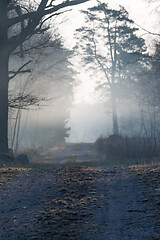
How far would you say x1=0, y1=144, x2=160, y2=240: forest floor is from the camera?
4879 millimetres

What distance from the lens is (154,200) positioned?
6398mm

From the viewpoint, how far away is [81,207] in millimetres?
6238

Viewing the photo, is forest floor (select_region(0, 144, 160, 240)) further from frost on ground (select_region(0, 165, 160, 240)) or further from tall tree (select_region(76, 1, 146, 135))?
tall tree (select_region(76, 1, 146, 135))

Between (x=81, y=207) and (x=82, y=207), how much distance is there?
19mm

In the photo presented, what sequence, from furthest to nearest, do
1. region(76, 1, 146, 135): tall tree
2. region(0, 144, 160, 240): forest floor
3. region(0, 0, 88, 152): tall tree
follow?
region(76, 1, 146, 135): tall tree → region(0, 0, 88, 152): tall tree → region(0, 144, 160, 240): forest floor

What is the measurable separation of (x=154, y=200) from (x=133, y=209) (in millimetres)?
565

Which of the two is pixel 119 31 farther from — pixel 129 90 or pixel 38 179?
pixel 38 179

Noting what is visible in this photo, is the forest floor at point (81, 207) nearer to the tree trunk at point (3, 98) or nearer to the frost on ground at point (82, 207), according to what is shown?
the frost on ground at point (82, 207)

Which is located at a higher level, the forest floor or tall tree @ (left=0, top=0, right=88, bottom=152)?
tall tree @ (left=0, top=0, right=88, bottom=152)

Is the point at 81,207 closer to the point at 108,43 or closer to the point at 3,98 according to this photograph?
the point at 3,98

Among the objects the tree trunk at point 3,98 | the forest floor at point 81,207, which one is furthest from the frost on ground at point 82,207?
the tree trunk at point 3,98

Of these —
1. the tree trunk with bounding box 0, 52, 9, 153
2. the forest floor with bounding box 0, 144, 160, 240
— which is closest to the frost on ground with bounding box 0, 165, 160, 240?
the forest floor with bounding box 0, 144, 160, 240

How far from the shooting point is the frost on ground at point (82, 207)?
4879 millimetres

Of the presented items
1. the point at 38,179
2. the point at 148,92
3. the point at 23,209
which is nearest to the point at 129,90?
the point at 148,92
